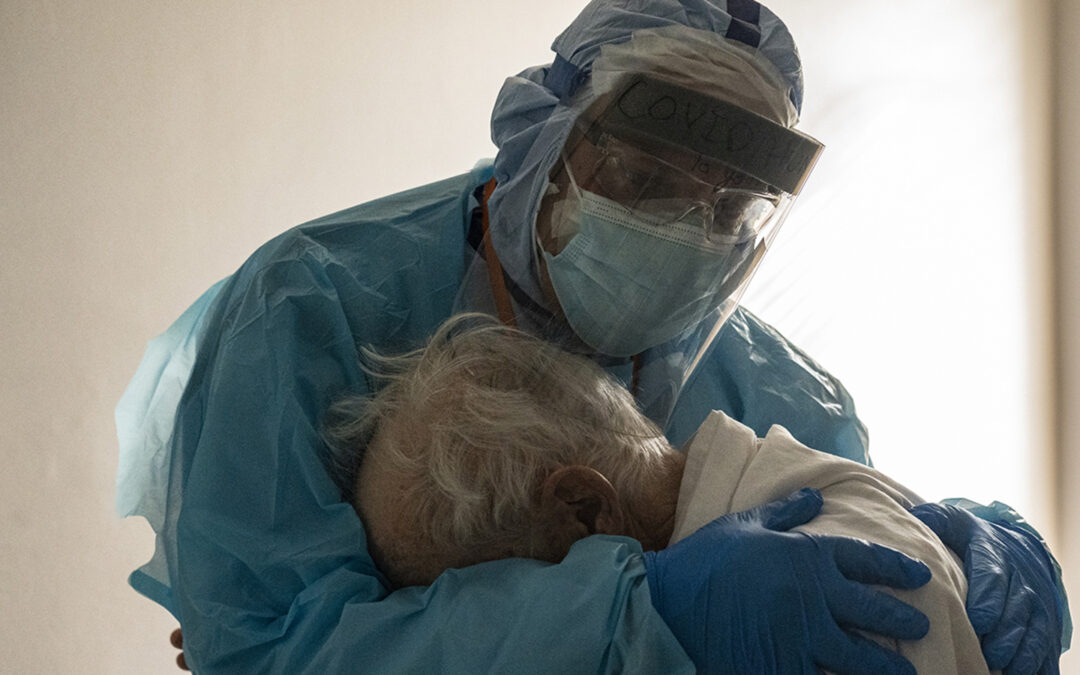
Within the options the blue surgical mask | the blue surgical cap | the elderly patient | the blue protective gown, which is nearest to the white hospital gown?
the elderly patient

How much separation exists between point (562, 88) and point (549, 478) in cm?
54

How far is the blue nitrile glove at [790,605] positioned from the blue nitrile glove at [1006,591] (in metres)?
0.12

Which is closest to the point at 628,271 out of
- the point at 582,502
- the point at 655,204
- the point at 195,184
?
the point at 655,204

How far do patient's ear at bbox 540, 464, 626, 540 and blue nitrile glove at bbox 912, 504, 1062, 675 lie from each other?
335 millimetres

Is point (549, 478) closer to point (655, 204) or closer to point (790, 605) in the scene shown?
point (790, 605)

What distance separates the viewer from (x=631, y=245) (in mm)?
1165

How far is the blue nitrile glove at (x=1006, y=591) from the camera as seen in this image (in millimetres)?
905

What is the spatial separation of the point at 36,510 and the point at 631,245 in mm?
1074

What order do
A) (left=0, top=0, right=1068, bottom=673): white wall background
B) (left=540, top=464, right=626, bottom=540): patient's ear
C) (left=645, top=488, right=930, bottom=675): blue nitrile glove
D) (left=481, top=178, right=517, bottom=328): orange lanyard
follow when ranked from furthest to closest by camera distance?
(left=0, top=0, right=1068, bottom=673): white wall background → (left=481, top=178, right=517, bottom=328): orange lanyard → (left=540, top=464, right=626, bottom=540): patient's ear → (left=645, top=488, right=930, bottom=675): blue nitrile glove

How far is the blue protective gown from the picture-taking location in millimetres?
876

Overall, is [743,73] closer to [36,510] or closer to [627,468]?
[627,468]

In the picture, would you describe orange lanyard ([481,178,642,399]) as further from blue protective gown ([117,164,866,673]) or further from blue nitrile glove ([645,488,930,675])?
blue nitrile glove ([645,488,930,675])

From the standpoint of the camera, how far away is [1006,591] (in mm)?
977

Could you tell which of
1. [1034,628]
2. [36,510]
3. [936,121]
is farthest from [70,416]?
[936,121]
